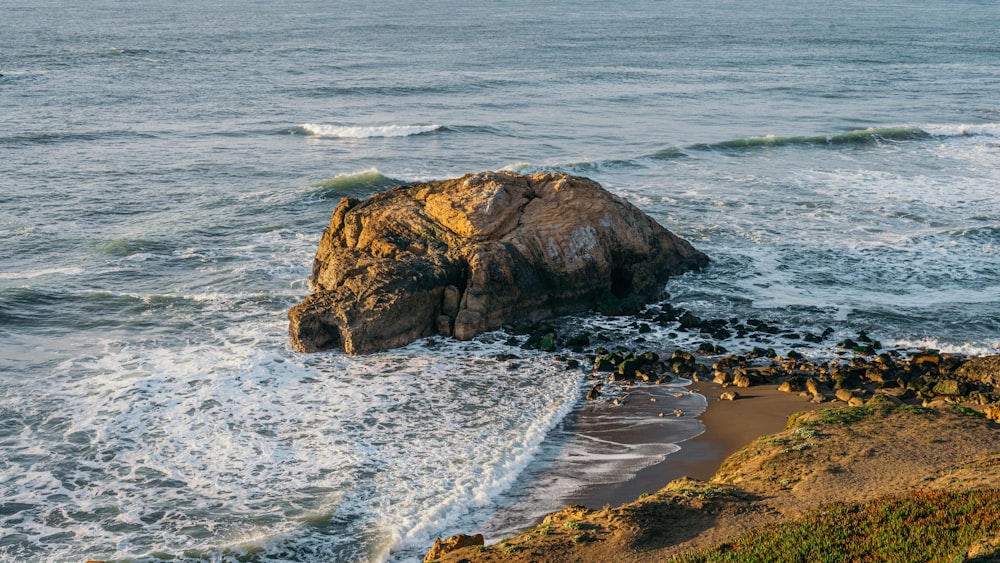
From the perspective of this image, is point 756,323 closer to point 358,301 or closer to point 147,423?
point 358,301

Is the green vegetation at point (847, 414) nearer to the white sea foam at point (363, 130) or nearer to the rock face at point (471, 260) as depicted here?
the rock face at point (471, 260)

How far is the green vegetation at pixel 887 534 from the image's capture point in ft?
38.3

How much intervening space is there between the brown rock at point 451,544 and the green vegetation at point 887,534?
3.20 metres

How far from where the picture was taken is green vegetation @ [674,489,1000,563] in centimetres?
1166

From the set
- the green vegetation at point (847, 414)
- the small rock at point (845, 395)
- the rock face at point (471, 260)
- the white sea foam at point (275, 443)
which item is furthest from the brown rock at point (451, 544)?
the small rock at point (845, 395)

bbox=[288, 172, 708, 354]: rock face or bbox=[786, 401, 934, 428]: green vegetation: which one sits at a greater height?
bbox=[288, 172, 708, 354]: rock face

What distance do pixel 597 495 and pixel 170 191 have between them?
1090 inches

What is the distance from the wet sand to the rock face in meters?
5.38

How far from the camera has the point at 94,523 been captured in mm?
15703

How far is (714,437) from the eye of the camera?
18.9 meters

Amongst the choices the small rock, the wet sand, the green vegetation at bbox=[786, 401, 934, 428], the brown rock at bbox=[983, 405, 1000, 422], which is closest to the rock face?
the wet sand

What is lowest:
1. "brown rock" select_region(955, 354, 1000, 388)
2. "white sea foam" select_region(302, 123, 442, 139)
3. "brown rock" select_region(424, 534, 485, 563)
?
"brown rock" select_region(424, 534, 485, 563)

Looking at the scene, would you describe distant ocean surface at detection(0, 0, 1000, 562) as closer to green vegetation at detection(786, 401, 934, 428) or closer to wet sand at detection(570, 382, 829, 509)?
wet sand at detection(570, 382, 829, 509)

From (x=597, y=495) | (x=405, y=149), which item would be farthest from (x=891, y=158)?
(x=597, y=495)
